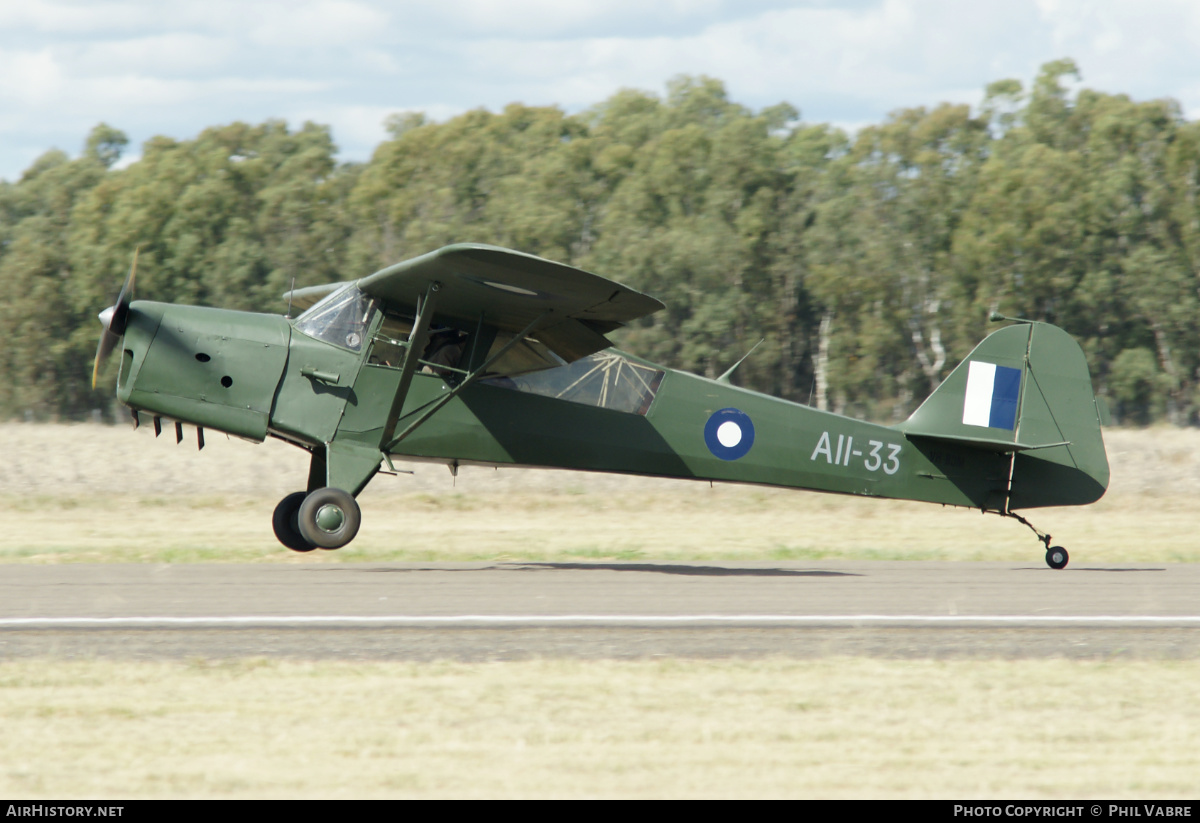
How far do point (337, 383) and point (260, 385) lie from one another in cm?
74

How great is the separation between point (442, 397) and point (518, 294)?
58.5 inches

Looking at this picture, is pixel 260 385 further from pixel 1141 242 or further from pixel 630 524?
pixel 1141 242

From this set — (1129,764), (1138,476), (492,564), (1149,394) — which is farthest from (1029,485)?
(1149,394)

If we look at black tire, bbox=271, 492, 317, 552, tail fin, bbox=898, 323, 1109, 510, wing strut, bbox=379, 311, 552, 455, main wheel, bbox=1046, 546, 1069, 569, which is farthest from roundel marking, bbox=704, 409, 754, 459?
black tire, bbox=271, 492, 317, 552

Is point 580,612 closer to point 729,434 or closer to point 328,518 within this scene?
point 328,518

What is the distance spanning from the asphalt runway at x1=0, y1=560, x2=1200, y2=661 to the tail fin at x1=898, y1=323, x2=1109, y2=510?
41.0 inches

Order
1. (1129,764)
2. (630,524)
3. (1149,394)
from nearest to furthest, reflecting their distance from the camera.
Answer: (1129,764) < (630,524) < (1149,394)

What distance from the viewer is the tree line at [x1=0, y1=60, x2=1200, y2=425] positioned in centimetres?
4216

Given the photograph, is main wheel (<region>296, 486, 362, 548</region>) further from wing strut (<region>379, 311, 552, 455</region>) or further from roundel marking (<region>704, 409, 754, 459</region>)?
roundel marking (<region>704, 409, 754, 459</region>)

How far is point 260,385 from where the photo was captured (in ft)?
37.7

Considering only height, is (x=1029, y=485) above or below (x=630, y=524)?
above

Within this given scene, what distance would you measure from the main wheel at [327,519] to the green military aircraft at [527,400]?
0.06ft

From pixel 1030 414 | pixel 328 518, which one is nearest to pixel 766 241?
pixel 1030 414

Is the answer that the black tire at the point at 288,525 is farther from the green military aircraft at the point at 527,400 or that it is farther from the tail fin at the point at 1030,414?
the tail fin at the point at 1030,414
